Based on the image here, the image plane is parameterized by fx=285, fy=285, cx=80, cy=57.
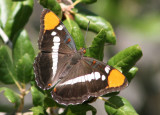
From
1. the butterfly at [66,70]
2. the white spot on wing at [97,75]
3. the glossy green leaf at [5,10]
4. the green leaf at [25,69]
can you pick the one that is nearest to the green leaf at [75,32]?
the butterfly at [66,70]

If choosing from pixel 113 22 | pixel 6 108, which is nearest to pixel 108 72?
pixel 6 108

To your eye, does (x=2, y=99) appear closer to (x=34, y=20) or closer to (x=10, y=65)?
(x=34, y=20)

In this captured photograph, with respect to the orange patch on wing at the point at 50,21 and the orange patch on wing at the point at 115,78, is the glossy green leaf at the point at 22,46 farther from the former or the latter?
the orange patch on wing at the point at 115,78

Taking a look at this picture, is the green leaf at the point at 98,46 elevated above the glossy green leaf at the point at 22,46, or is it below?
above

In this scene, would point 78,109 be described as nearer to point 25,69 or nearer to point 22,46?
point 25,69

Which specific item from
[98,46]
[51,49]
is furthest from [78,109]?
[51,49]

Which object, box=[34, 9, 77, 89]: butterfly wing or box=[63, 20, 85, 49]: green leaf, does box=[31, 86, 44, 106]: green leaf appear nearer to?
box=[34, 9, 77, 89]: butterfly wing

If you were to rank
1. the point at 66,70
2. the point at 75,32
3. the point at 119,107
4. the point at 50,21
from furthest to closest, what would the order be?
1. the point at 66,70
2. the point at 50,21
3. the point at 75,32
4. the point at 119,107
